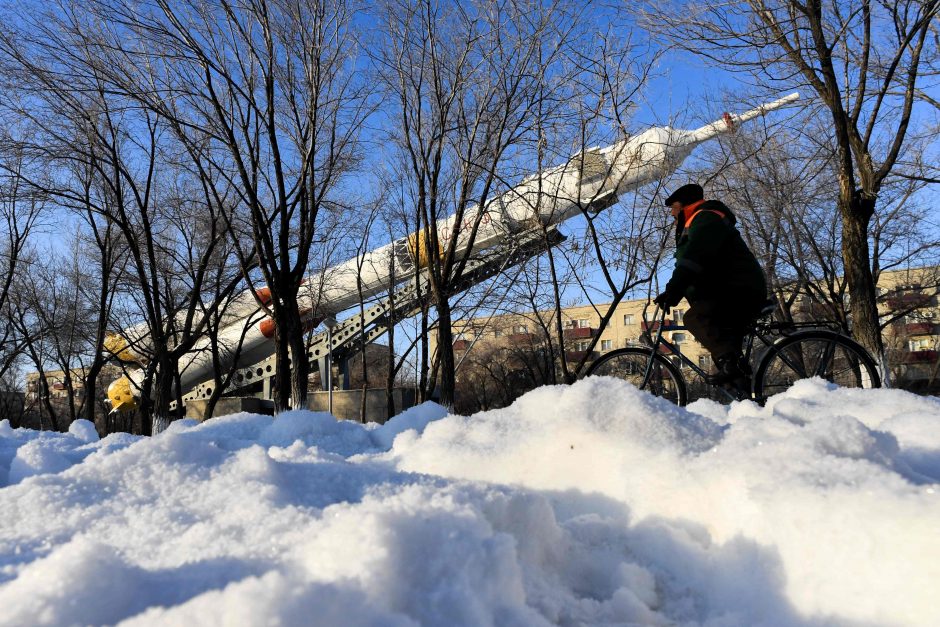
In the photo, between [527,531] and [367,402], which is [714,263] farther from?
[367,402]

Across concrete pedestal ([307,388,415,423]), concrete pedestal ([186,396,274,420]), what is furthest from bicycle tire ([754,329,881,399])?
concrete pedestal ([186,396,274,420])

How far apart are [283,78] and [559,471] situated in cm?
1027

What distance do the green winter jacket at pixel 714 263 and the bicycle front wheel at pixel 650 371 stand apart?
3.76 feet

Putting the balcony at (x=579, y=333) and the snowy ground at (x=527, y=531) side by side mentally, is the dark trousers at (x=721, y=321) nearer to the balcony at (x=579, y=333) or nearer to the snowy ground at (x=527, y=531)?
the snowy ground at (x=527, y=531)

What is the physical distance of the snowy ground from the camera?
1.00 meters

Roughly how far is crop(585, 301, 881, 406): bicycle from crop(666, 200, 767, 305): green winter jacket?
0.29 meters

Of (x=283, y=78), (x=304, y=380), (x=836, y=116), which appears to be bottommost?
(x=304, y=380)

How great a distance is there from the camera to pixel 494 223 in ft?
46.3

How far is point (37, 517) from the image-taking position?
1409 millimetres

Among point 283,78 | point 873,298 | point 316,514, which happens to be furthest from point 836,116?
point 316,514

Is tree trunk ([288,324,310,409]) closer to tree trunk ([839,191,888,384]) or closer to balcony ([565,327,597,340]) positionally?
tree trunk ([839,191,888,384])

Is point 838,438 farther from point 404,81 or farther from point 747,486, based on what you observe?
point 404,81

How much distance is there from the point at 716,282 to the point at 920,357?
31.8m

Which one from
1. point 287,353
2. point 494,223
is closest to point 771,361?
point 287,353
